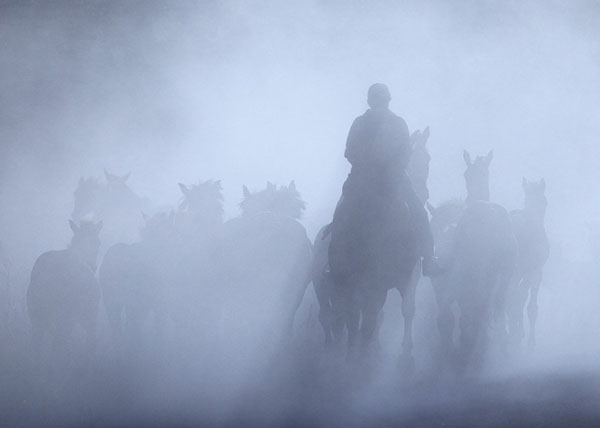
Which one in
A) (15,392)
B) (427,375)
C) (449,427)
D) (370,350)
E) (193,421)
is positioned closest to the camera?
(449,427)

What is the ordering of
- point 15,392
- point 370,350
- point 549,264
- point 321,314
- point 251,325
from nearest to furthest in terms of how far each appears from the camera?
point 370,350 < point 15,392 < point 321,314 < point 251,325 < point 549,264

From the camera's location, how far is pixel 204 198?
16.4 m

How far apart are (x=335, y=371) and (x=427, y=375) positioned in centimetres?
149

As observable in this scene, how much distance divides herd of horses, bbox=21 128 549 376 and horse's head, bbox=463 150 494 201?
20mm

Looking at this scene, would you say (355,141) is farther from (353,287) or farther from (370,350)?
(370,350)

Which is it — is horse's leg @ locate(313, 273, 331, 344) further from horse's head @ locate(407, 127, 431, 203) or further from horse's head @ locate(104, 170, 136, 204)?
horse's head @ locate(104, 170, 136, 204)

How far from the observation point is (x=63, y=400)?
9258mm

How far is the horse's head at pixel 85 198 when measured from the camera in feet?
61.7

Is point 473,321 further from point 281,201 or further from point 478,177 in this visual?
point 281,201

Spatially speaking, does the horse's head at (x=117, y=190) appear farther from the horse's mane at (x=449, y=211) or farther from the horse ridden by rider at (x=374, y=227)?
the horse ridden by rider at (x=374, y=227)

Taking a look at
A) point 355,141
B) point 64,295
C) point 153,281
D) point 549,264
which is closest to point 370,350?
point 355,141

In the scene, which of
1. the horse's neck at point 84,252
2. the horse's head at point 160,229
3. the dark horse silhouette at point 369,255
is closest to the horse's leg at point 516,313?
the horse's head at point 160,229

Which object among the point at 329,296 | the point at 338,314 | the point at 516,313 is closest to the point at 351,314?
the point at 338,314

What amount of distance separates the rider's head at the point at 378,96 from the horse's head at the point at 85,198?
10.7 metres
